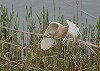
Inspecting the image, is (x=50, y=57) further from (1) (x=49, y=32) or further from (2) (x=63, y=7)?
(2) (x=63, y=7)

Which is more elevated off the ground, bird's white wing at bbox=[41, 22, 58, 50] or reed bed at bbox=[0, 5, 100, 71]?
bird's white wing at bbox=[41, 22, 58, 50]

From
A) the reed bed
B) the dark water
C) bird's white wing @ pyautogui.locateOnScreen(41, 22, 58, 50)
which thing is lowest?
the reed bed

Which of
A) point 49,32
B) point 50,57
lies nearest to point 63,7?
point 50,57

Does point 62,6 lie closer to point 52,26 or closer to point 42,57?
point 42,57

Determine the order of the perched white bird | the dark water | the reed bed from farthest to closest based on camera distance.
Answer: the dark water → the reed bed → the perched white bird

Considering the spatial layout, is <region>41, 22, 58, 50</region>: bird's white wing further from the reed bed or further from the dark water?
the dark water

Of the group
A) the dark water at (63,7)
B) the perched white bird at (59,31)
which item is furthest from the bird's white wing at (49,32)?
the dark water at (63,7)

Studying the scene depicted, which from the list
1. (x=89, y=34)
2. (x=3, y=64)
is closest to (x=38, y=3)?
(x=89, y=34)

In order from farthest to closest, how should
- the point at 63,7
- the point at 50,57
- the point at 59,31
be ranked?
the point at 63,7 → the point at 50,57 → the point at 59,31

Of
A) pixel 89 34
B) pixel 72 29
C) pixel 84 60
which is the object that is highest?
pixel 72 29

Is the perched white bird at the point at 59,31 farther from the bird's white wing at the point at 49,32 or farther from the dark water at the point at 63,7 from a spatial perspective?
the dark water at the point at 63,7

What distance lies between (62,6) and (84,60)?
1434 millimetres

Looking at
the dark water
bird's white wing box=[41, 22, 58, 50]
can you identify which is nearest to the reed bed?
bird's white wing box=[41, 22, 58, 50]

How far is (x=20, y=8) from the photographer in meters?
3.03
